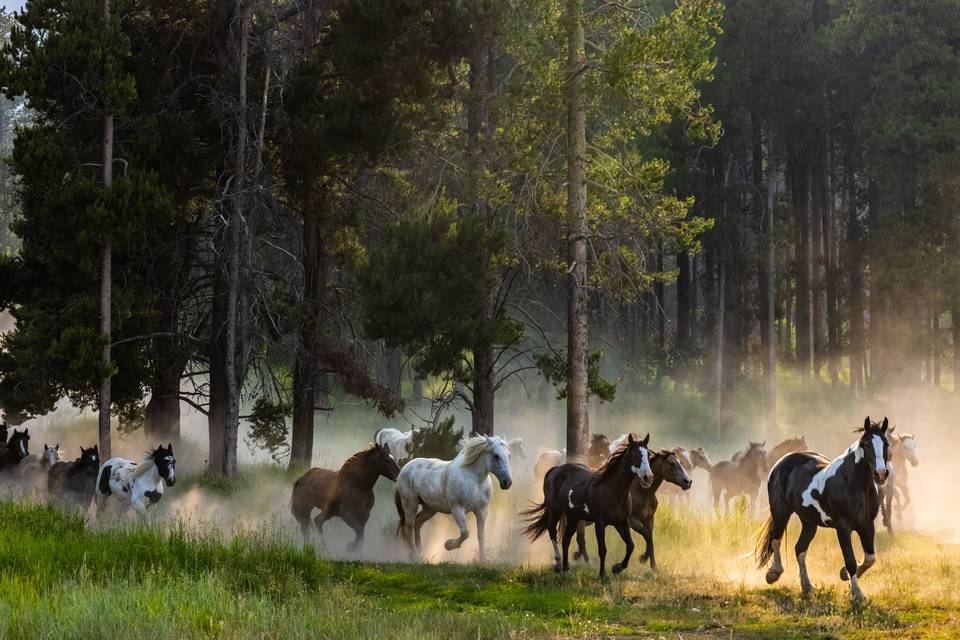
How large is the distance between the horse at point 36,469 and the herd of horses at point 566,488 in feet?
0.10

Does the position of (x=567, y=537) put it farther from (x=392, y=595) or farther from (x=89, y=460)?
(x=89, y=460)

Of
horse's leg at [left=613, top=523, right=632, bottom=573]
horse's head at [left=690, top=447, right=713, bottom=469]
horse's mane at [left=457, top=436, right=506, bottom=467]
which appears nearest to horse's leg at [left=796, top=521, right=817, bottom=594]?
horse's leg at [left=613, top=523, right=632, bottom=573]

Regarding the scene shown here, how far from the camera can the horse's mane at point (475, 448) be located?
18.7m

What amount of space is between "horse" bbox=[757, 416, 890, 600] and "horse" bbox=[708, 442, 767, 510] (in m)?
11.2

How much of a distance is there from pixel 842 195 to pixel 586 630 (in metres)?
47.9

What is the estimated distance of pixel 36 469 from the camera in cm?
2572

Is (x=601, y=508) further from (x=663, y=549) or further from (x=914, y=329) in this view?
(x=914, y=329)

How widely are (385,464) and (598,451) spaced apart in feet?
24.1

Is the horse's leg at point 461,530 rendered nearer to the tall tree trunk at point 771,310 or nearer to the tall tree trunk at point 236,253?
the tall tree trunk at point 236,253

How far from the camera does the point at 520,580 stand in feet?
53.0

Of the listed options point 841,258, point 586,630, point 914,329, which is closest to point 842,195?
point 841,258

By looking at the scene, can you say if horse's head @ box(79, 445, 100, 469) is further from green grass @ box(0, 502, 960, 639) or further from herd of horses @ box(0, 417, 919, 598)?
green grass @ box(0, 502, 960, 639)

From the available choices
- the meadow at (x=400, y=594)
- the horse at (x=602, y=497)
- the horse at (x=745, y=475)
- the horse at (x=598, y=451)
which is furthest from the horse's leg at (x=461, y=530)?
the horse at (x=745, y=475)

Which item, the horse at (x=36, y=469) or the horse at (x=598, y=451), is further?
the horse at (x=598, y=451)
